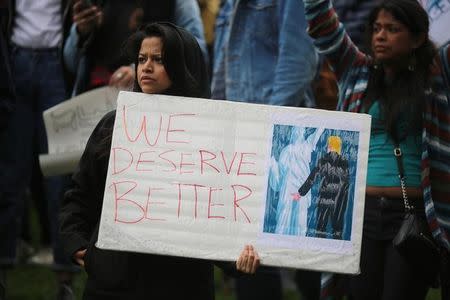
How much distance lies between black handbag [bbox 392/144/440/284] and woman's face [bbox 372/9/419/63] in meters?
0.54

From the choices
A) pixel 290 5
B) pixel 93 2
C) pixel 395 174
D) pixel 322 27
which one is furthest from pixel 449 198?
pixel 93 2

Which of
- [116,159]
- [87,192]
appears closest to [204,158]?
[116,159]

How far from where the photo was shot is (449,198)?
193 inches

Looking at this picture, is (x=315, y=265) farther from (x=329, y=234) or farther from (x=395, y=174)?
(x=395, y=174)

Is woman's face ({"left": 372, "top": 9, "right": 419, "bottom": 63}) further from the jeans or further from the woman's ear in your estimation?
the jeans

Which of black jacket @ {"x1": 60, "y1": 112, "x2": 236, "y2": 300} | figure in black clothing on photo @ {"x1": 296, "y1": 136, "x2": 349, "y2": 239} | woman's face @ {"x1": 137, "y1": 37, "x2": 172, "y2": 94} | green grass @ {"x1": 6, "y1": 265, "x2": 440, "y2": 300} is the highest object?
woman's face @ {"x1": 137, "y1": 37, "x2": 172, "y2": 94}

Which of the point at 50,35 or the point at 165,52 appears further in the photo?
the point at 50,35

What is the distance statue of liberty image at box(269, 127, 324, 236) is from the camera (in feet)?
13.1

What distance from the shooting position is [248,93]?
229 inches

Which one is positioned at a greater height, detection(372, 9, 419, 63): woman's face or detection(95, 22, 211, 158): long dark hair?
detection(372, 9, 419, 63): woman's face

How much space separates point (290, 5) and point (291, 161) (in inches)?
72.7

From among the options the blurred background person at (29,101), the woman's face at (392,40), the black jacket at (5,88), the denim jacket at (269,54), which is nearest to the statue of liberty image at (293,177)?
the woman's face at (392,40)

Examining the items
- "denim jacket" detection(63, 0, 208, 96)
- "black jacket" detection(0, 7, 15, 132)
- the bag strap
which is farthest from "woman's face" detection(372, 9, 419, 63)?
"black jacket" detection(0, 7, 15, 132)

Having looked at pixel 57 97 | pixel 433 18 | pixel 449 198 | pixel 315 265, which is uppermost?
pixel 433 18
